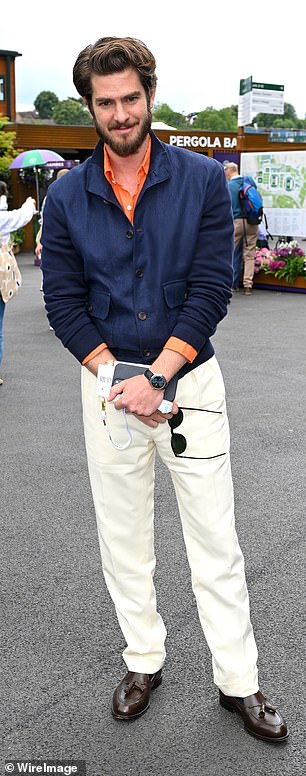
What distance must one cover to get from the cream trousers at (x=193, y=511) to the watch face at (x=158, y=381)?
139 millimetres

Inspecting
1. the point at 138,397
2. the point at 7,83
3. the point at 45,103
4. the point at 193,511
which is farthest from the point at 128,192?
the point at 45,103

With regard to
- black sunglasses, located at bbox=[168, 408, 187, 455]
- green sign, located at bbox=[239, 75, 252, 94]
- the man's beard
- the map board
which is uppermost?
the man's beard

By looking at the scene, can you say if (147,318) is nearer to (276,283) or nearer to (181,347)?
(181,347)

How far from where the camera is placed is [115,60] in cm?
236

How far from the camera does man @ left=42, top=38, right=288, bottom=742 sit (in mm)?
2490

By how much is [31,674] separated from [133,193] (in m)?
1.69

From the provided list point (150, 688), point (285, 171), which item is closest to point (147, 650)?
point (150, 688)

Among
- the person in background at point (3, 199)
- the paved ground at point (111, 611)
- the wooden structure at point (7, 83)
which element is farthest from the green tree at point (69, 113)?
Answer: the paved ground at point (111, 611)

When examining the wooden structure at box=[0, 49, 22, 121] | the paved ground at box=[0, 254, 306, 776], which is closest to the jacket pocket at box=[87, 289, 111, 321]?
the paved ground at box=[0, 254, 306, 776]

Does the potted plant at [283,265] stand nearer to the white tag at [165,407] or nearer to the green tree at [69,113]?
the white tag at [165,407]

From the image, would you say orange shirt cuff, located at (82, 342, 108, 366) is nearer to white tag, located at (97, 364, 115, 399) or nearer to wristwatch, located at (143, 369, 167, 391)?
white tag, located at (97, 364, 115, 399)

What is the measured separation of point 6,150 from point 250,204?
1348 centimetres

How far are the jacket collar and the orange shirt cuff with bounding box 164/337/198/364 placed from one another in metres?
0.43

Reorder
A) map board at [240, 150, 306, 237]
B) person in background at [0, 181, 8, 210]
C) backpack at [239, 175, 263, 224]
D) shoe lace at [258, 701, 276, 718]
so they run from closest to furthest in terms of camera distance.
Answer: shoe lace at [258, 701, 276, 718]
person in background at [0, 181, 8, 210]
backpack at [239, 175, 263, 224]
map board at [240, 150, 306, 237]
